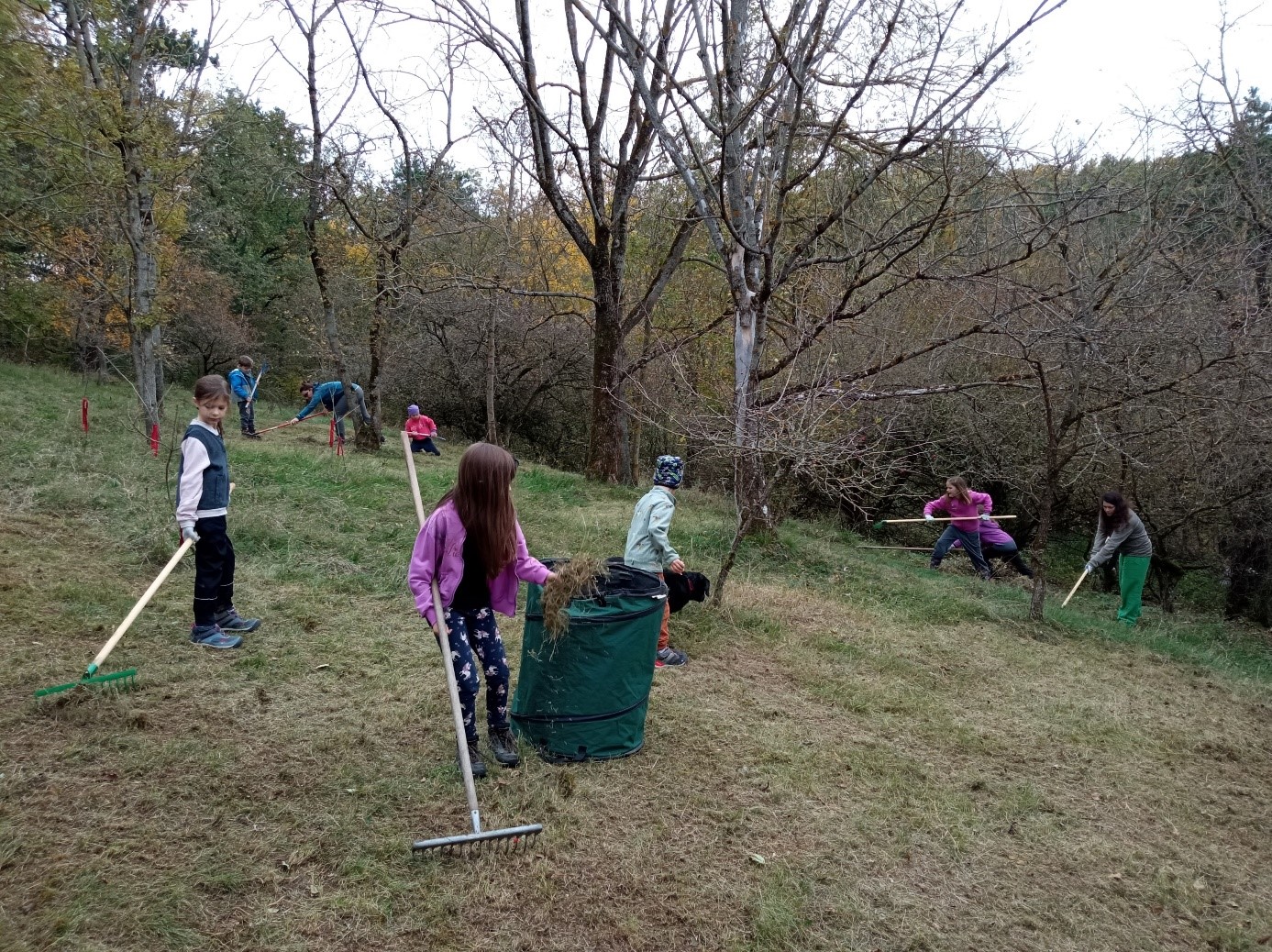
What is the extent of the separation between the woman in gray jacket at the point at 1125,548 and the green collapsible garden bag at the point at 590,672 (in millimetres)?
7021

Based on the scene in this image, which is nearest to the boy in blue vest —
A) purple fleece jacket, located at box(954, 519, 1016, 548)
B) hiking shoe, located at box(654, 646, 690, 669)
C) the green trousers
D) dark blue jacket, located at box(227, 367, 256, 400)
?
hiking shoe, located at box(654, 646, 690, 669)

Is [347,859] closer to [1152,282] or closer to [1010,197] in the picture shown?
[1010,197]

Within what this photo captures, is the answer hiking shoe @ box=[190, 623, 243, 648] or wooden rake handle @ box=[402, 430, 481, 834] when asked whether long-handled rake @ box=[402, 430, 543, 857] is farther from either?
hiking shoe @ box=[190, 623, 243, 648]

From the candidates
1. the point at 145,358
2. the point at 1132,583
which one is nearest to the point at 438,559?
the point at 1132,583

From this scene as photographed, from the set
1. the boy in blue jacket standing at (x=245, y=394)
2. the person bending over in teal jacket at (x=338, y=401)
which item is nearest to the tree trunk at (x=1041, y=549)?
the person bending over in teal jacket at (x=338, y=401)

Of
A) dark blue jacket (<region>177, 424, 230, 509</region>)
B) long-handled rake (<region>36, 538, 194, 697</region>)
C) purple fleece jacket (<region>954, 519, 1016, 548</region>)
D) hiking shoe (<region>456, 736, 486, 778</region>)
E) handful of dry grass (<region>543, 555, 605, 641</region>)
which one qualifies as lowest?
hiking shoe (<region>456, 736, 486, 778</region>)

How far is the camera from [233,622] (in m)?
5.25

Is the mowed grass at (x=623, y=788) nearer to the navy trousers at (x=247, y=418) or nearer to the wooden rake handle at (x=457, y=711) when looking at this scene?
the wooden rake handle at (x=457, y=711)

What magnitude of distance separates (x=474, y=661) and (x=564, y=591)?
1.72 feet

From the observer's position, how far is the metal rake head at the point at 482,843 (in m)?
3.02

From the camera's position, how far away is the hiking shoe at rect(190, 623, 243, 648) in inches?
194

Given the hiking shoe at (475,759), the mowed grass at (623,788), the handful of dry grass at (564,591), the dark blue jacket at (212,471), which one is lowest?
the mowed grass at (623,788)

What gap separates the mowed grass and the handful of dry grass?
2.28 feet

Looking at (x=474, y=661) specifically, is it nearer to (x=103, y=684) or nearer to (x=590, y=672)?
(x=590, y=672)
